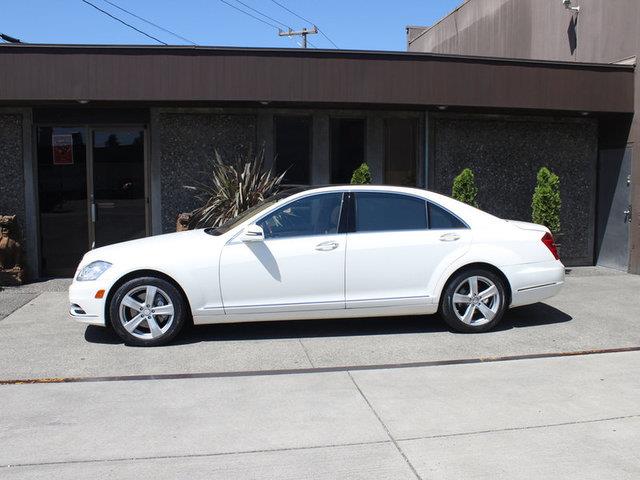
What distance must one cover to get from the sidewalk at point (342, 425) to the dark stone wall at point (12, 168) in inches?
225


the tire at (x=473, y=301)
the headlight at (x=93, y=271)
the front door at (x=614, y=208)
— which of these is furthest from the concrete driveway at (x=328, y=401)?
the front door at (x=614, y=208)

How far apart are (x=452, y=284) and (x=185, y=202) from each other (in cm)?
522

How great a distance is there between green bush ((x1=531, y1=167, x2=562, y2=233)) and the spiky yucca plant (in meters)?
4.19

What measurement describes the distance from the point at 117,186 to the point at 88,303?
4.43 metres

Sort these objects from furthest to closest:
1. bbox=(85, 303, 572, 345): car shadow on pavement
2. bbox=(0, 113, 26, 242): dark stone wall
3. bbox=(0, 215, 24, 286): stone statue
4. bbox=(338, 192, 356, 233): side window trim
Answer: bbox=(0, 113, 26, 242): dark stone wall
bbox=(0, 215, 24, 286): stone statue
bbox=(85, 303, 572, 345): car shadow on pavement
bbox=(338, 192, 356, 233): side window trim

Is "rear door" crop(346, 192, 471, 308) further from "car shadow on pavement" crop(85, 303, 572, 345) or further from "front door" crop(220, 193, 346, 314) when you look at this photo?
"car shadow on pavement" crop(85, 303, 572, 345)

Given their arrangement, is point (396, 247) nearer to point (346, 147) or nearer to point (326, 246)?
point (326, 246)

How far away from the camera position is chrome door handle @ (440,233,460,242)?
7.02m

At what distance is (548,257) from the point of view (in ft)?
23.9

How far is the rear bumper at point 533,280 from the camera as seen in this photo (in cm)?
714

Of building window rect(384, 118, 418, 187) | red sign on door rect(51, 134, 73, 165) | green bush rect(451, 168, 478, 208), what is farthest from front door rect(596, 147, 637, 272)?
red sign on door rect(51, 134, 73, 165)

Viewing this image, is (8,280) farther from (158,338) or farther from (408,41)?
(408,41)

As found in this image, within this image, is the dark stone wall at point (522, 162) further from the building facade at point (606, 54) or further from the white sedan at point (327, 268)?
the white sedan at point (327, 268)

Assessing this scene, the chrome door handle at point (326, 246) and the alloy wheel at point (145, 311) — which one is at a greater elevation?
the chrome door handle at point (326, 246)
